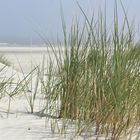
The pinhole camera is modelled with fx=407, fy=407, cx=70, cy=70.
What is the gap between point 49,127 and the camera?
8.99 ft

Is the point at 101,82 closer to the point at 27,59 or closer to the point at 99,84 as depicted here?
the point at 99,84

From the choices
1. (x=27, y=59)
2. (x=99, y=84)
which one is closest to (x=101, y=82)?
(x=99, y=84)

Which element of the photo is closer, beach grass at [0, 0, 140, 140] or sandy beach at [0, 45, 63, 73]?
beach grass at [0, 0, 140, 140]

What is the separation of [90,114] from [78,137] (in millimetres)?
246

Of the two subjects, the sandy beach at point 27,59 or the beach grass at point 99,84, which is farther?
the sandy beach at point 27,59

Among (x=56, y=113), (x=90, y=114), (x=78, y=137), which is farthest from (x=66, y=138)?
(x=56, y=113)

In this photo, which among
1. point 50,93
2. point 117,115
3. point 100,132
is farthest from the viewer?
point 50,93

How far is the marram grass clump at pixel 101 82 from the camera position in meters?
2.39

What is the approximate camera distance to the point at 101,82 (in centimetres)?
259

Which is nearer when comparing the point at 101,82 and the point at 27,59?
the point at 101,82

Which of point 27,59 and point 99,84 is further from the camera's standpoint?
point 27,59

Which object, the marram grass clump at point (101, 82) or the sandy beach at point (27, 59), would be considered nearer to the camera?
the marram grass clump at point (101, 82)

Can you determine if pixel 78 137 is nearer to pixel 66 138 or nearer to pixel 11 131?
pixel 66 138

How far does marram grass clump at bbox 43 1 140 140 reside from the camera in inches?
94.0
